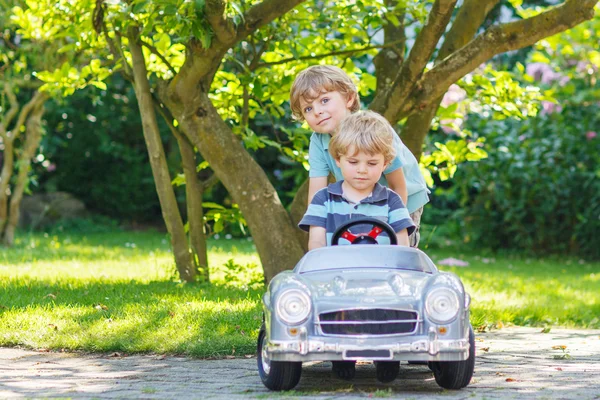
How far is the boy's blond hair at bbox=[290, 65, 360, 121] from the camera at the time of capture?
4555 millimetres

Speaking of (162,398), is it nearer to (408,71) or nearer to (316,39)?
(408,71)

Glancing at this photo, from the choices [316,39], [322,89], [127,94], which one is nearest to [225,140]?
[316,39]

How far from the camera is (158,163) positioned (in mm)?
6785

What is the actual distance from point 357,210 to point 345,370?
2.47ft

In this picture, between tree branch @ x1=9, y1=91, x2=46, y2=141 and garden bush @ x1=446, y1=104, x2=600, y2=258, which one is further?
garden bush @ x1=446, y1=104, x2=600, y2=258

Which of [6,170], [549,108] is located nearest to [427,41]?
[6,170]

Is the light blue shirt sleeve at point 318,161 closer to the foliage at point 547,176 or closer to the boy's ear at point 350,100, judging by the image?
the boy's ear at point 350,100

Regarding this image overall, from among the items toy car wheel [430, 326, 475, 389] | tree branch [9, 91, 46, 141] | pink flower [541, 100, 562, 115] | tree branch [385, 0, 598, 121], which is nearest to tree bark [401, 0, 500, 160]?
tree branch [385, 0, 598, 121]

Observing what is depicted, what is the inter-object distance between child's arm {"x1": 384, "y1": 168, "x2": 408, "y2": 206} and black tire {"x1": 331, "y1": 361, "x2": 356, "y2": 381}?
3.15 ft

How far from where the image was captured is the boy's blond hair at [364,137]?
4066mm

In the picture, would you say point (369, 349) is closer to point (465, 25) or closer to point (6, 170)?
point (465, 25)

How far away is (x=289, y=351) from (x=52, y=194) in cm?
1210

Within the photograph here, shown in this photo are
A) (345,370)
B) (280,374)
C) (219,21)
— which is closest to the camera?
(280,374)

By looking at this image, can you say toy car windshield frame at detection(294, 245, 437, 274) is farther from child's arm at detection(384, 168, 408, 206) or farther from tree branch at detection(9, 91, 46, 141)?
tree branch at detection(9, 91, 46, 141)
